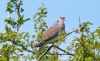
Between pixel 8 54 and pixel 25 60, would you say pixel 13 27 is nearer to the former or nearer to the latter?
pixel 25 60

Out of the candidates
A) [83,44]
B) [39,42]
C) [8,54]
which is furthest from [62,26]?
[83,44]

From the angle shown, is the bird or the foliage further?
the bird

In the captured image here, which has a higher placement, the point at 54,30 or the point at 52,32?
the point at 54,30

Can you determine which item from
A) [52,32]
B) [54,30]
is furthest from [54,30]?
[52,32]

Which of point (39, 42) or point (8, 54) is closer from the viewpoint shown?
point (8, 54)

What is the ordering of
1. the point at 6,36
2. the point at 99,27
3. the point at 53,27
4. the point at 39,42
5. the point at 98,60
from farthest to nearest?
the point at 53,27
the point at 39,42
the point at 6,36
the point at 99,27
the point at 98,60

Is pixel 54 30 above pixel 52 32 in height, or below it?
above

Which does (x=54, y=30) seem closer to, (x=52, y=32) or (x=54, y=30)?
(x=54, y=30)

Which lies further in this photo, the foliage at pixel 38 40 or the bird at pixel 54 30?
the bird at pixel 54 30

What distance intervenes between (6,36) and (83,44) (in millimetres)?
2320

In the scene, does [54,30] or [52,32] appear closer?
[52,32]

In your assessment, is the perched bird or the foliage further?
the perched bird

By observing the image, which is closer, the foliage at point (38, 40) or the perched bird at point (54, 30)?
the foliage at point (38, 40)

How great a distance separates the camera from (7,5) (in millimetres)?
7426
